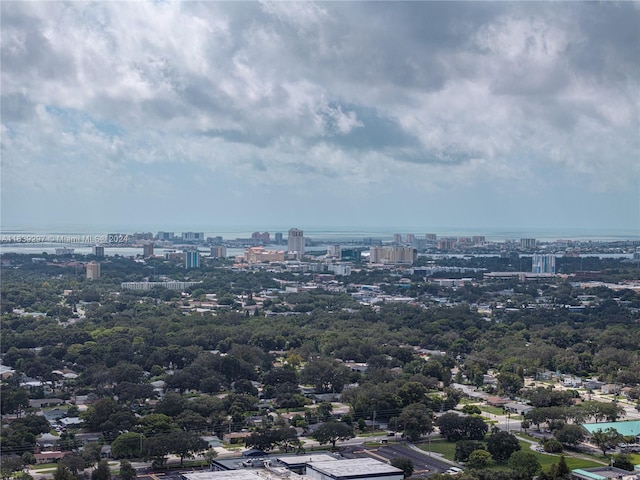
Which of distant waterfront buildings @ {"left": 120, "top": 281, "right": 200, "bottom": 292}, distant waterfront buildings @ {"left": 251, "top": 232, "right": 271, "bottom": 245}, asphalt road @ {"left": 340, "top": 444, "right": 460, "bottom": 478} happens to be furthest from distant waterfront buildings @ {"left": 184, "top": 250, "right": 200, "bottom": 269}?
asphalt road @ {"left": 340, "top": 444, "right": 460, "bottom": 478}

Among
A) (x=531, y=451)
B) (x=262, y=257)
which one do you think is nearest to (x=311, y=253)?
(x=262, y=257)

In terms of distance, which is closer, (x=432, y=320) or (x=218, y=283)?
(x=432, y=320)

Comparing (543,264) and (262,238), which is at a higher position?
(262,238)

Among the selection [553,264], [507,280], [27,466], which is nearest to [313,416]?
[27,466]

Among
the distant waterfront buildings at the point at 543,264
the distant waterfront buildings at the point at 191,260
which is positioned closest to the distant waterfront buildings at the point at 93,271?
the distant waterfront buildings at the point at 191,260

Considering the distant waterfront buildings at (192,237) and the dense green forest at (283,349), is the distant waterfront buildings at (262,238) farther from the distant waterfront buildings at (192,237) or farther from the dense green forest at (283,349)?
the dense green forest at (283,349)

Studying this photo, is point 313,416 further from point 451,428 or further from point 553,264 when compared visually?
point 553,264

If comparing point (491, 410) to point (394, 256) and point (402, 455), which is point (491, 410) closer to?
point (402, 455)

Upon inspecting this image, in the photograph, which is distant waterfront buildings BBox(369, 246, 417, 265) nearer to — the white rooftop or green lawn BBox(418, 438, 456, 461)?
green lawn BBox(418, 438, 456, 461)
